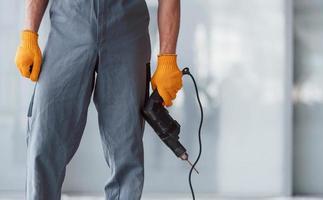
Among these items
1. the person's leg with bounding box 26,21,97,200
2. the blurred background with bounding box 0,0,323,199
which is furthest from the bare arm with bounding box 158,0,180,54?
the blurred background with bounding box 0,0,323,199

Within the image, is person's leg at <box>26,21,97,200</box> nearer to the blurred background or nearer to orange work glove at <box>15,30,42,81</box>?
orange work glove at <box>15,30,42,81</box>

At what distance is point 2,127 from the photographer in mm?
3396

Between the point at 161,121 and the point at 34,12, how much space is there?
459mm

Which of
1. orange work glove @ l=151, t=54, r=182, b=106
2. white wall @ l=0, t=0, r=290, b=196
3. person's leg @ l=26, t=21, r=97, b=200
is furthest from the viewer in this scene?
white wall @ l=0, t=0, r=290, b=196

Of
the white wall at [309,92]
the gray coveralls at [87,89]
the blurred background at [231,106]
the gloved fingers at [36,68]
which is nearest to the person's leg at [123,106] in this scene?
the gray coveralls at [87,89]

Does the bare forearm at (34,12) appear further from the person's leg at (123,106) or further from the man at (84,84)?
the person's leg at (123,106)

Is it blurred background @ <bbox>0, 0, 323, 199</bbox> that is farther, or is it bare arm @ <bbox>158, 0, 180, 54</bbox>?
blurred background @ <bbox>0, 0, 323, 199</bbox>

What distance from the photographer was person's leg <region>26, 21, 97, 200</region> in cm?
150

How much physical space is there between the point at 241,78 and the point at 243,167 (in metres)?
0.52

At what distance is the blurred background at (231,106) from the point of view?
335cm

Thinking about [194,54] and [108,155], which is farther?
[194,54]

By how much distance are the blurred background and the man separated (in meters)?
1.77

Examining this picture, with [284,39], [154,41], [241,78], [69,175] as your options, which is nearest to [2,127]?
[69,175]

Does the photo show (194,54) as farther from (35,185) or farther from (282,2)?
(35,185)
